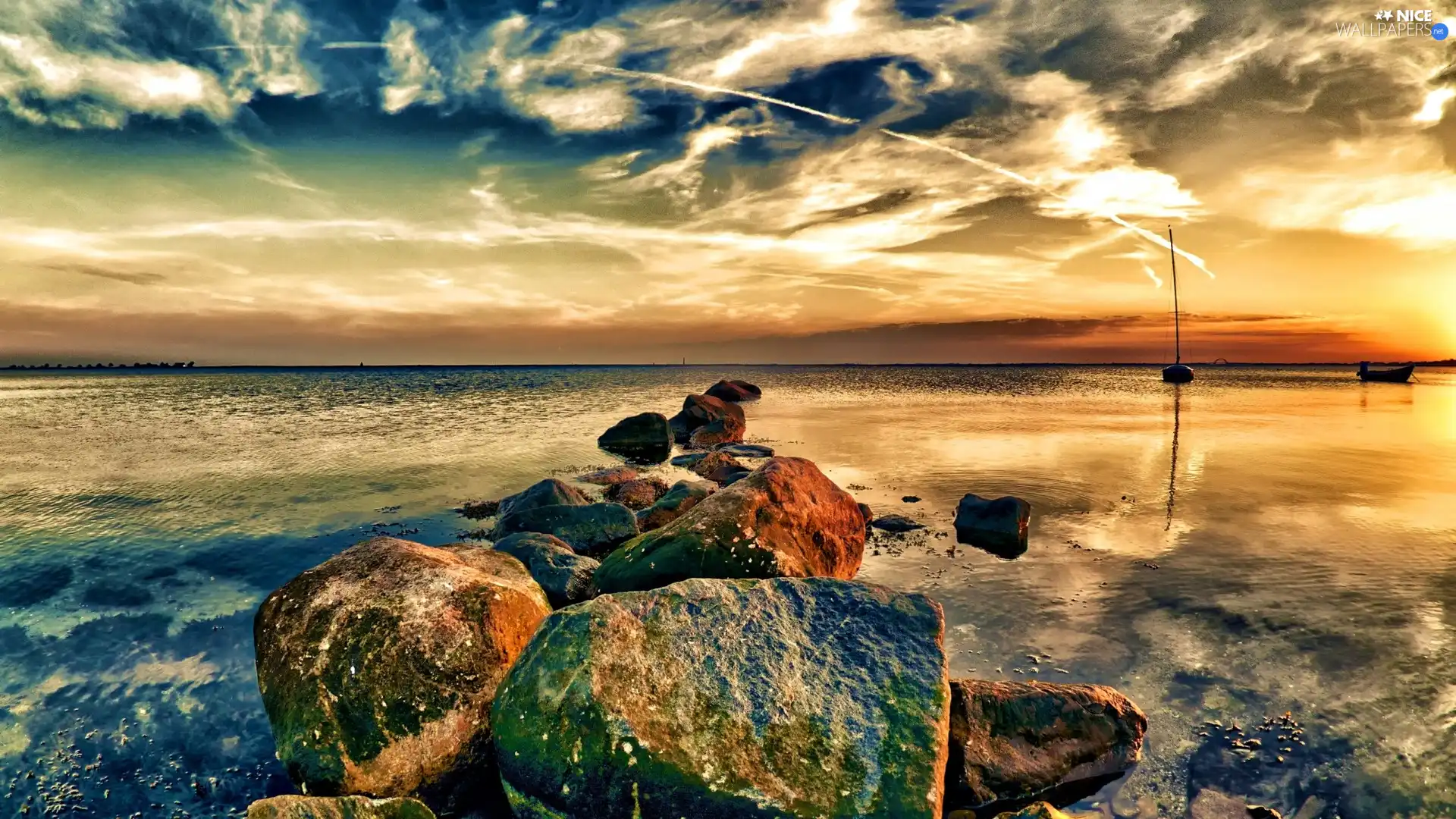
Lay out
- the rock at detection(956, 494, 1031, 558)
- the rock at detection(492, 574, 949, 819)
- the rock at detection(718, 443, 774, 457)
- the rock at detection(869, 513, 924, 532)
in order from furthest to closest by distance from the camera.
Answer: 1. the rock at detection(718, 443, 774, 457)
2. the rock at detection(869, 513, 924, 532)
3. the rock at detection(956, 494, 1031, 558)
4. the rock at detection(492, 574, 949, 819)

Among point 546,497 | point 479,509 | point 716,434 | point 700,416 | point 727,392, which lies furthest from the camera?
point 727,392

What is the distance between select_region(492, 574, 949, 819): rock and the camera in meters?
4.89

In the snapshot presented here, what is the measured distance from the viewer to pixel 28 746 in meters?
7.39

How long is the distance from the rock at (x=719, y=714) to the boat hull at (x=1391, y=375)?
137 m

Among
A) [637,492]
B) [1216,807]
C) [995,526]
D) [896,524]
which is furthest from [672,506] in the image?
[1216,807]

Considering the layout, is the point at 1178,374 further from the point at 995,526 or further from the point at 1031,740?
the point at 1031,740

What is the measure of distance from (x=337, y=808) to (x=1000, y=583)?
10374 mm

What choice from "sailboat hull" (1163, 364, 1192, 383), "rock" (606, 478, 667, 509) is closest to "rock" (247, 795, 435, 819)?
"rock" (606, 478, 667, 509)

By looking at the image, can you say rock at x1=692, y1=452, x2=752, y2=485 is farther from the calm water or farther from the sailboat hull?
the sailboat hull

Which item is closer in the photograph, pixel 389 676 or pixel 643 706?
pixel 643 706

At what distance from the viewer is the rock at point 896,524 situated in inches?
607

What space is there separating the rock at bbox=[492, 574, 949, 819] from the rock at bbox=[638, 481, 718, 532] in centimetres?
915

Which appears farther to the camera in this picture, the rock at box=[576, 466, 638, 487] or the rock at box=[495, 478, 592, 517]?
the rock at box=[576, 466, 638, 487]

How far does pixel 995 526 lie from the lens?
1448cm
